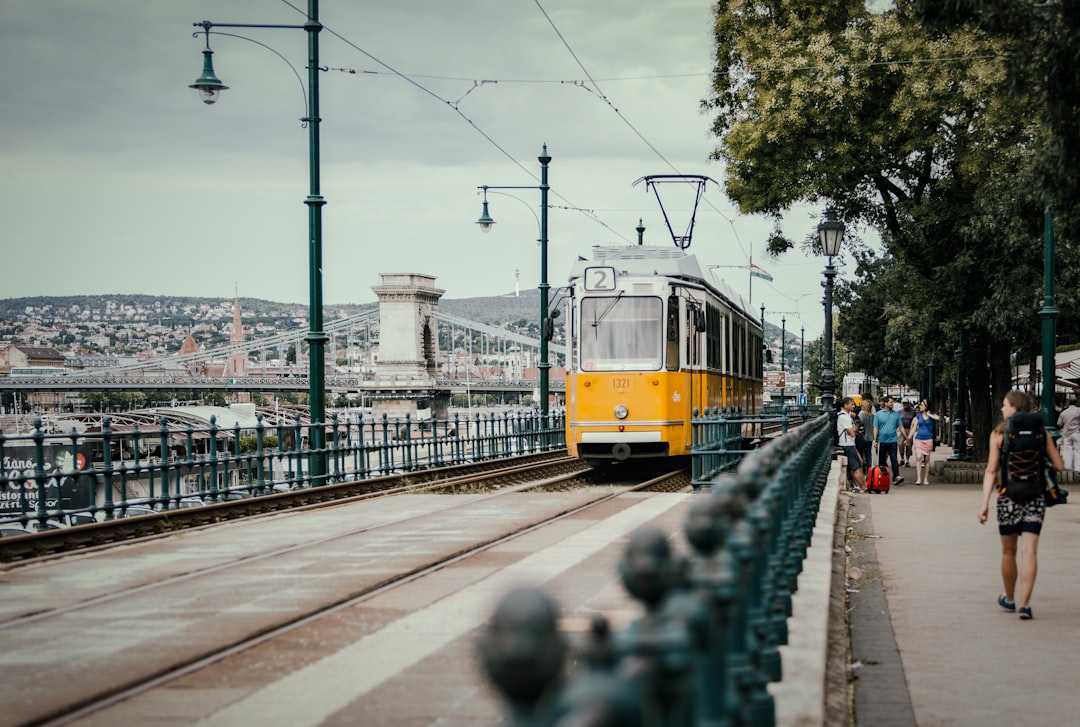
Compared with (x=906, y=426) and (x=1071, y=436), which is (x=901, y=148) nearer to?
(x=1071, y=436)

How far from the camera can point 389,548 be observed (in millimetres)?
11500

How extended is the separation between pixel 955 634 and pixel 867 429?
1604 cm

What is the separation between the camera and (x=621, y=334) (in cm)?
2084

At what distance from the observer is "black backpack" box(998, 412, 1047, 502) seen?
29.5 ft

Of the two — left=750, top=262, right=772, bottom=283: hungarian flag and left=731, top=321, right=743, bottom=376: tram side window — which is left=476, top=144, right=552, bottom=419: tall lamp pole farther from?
left=750, top=262, right=772, bottom=283: hungarian flag

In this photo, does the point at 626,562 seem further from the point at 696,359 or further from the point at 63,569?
the point at 696,359

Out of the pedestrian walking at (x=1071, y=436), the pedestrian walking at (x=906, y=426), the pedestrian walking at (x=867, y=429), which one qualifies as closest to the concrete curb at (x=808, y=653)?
the pedestrian walking at (x=867, y=429)

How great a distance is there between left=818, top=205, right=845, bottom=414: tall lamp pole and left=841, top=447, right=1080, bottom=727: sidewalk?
31.1 feet

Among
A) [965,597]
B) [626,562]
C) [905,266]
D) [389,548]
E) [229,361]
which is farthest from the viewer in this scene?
[229,361]

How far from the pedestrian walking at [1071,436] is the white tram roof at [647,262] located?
787cm

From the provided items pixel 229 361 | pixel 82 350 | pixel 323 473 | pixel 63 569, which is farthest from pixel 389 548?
pixel 82 350

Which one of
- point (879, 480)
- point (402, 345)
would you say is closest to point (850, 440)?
point (879, 480)

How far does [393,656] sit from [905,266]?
911 inches

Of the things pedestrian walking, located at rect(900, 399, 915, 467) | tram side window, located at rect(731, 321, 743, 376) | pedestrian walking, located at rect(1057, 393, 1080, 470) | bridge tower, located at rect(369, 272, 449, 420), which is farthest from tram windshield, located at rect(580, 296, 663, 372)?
bridge tower, located at rect(369, 272, 449, 420)
